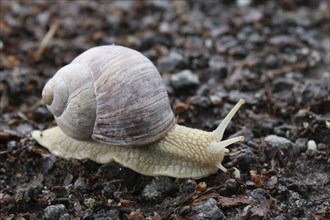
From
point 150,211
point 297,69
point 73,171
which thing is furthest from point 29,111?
point 297,69

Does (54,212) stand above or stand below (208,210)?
below

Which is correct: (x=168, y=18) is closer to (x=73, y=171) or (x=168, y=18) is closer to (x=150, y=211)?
(x=73, y=171)

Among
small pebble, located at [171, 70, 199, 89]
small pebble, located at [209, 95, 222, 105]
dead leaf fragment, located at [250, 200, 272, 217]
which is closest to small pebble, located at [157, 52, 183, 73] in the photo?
small pebble, located at [171, 70, 199, 89]

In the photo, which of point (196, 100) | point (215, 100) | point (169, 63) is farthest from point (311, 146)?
point (169, 63)

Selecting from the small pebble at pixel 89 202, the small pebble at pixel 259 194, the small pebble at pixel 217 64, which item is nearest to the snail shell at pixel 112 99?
the small pebble at pixel 89 202

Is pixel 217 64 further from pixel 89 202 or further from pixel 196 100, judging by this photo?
pixel 89 202

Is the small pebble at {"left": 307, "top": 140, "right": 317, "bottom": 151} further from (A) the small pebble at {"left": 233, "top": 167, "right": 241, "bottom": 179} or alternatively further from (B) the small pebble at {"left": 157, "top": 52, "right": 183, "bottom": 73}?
(B) the small pebble at {"left": 157, "top": 52, "right": 183, "bottom": 73}
